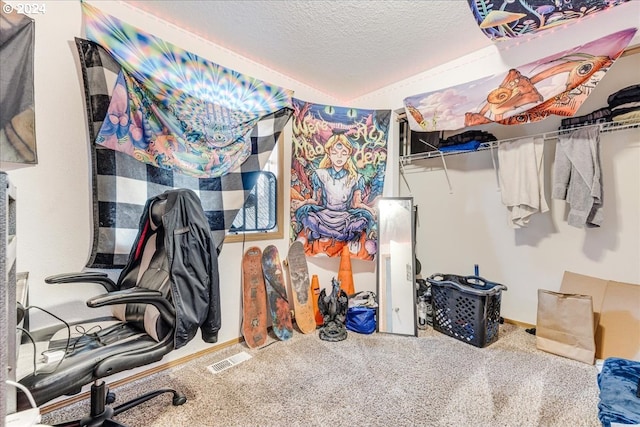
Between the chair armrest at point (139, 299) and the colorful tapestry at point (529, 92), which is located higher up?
the colorful tapestry at point (529, 92)

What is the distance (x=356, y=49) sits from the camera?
2426mm

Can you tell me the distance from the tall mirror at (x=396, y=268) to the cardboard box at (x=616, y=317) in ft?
4.35

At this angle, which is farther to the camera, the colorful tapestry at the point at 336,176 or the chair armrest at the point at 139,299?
the colorful tapestry at the point at 336,176

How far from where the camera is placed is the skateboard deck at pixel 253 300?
234 centimetres

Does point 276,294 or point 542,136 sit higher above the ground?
point 542,136

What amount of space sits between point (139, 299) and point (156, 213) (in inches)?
21.5

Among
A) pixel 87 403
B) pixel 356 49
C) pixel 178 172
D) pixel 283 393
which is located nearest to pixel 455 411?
pixel 283 393

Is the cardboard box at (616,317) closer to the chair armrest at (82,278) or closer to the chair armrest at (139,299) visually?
the chair armrest at (139,299)

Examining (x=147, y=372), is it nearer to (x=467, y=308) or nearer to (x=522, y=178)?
(x=467, y=308)

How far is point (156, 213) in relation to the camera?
1.57 m

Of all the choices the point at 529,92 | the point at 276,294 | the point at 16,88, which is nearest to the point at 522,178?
the point at 529,92

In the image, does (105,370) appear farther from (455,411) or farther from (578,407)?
(578,407)

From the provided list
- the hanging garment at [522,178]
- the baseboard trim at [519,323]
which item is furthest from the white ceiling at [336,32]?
the baseboard trim at [519,323]

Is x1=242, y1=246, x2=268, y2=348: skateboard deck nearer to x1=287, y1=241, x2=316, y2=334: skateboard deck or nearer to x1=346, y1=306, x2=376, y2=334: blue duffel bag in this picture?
x1=287, y1=241, x2=316, y2=334: skateboard deck
